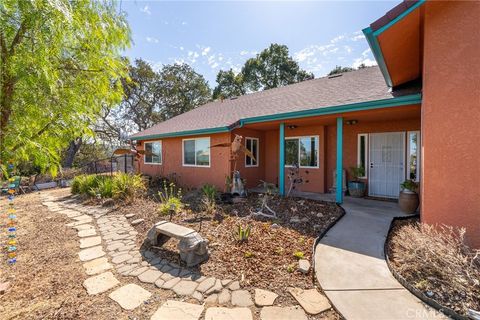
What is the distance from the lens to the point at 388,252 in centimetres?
364

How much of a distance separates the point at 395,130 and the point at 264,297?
7.25 meters

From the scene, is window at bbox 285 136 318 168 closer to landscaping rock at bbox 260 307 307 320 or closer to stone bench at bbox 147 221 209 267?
stone bench at bbox 147 221 209 267

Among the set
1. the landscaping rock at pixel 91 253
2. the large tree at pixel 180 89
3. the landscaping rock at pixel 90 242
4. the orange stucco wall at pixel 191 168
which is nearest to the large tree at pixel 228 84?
the large tree at pixel 180 89

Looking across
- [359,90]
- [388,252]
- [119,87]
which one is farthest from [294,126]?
[119,87]

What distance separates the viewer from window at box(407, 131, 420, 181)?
6.77 m

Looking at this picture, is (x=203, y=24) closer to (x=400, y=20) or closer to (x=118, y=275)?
(x=400, y=20)

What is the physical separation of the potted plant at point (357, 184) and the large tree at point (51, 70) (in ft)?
25.4

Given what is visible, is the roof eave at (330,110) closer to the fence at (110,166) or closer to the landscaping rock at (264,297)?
the landscaping rock at (264,297)

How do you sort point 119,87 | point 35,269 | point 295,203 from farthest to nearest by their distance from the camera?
point 295,203 → point 35,269 → point 119,87

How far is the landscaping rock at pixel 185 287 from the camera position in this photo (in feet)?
9.03

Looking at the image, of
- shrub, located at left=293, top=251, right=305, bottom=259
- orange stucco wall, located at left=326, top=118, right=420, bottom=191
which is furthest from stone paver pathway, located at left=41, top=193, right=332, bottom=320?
orange stucco wall, located at left=326, top=118, right=420, bottom=191

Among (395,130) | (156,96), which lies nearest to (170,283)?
(395,130)

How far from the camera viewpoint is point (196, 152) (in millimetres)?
10016

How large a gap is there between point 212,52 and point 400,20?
621 inches
